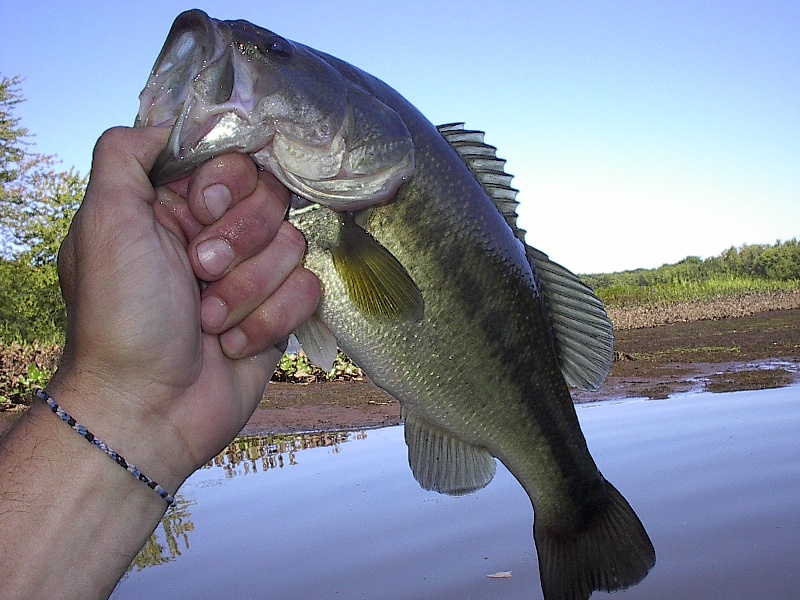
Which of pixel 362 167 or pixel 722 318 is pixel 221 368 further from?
pixel 722 318

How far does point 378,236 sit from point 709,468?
425 centimetres

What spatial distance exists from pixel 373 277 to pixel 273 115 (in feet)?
1.69

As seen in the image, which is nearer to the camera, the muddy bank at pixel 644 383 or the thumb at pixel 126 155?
the thumb at pixel 126 155

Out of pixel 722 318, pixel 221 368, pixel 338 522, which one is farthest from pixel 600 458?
A: pixel 722 318

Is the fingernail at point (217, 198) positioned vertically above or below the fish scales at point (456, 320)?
above

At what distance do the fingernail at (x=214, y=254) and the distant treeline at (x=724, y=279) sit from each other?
19.6 meters

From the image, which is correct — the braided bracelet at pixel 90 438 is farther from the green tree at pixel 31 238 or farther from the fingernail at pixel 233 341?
the green tree at pixel 31 238

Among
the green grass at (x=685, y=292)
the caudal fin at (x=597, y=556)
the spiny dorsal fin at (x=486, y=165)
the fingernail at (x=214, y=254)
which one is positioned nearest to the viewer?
the fingernail at (x=214, y=254)

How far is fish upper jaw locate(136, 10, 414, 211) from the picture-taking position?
5.88ft

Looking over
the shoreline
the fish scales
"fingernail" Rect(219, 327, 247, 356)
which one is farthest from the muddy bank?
"fingernail" Rect(219, 327, 247, 356)

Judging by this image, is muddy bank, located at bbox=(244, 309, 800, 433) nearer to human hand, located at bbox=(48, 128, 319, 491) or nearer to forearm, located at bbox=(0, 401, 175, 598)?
human hand, located at bbox=(48, 128, 319, 491)

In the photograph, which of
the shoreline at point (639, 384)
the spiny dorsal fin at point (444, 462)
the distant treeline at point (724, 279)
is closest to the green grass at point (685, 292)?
the distant treeline at point (724, 279)

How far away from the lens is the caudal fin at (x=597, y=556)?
8.39 ft

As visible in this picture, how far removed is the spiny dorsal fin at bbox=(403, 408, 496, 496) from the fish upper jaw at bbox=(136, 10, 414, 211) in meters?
0.87
